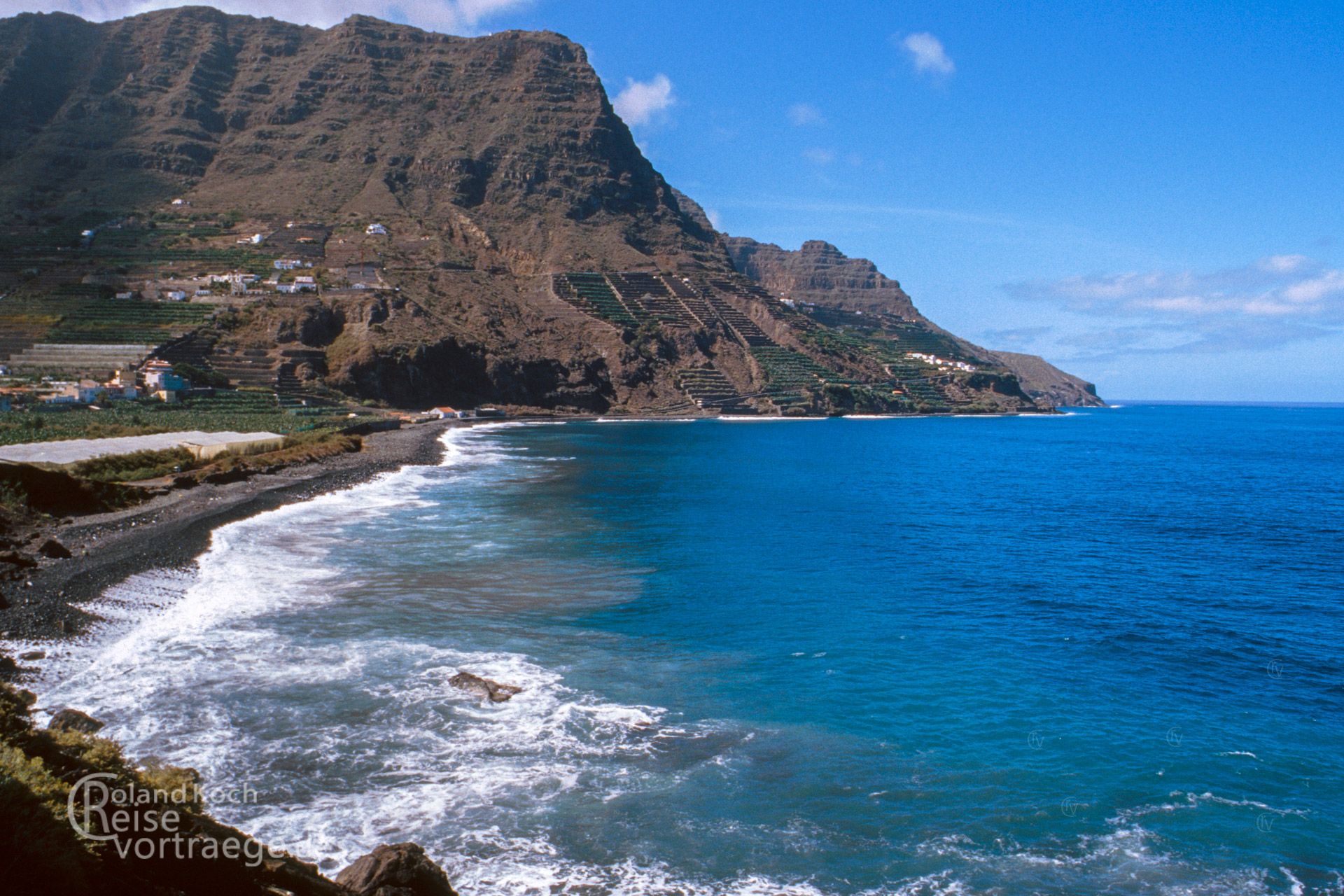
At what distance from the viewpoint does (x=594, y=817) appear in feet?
44.5

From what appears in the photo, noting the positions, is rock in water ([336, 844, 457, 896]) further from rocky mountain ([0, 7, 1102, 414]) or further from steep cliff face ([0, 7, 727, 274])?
steep cliff face ([0, 7, 727, 274])

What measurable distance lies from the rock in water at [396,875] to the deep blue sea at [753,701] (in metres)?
1.63

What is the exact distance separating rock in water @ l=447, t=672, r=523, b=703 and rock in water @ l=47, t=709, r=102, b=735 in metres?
6.47

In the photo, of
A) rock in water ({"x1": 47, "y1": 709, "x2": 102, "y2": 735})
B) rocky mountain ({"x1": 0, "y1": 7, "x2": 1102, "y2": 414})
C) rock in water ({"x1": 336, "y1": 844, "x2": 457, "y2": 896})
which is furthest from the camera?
rocky mountain ({"x1": 0, "y1": 7, "x2": 1102, "y2": 414})

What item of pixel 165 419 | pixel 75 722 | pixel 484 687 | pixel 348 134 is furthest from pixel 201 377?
pixel 348 134

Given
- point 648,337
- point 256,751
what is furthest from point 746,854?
point 648,337

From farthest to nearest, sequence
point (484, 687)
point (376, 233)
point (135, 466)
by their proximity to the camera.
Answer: point (376, 233) < point (135, 466) < point (484, 687)

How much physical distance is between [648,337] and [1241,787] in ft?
436

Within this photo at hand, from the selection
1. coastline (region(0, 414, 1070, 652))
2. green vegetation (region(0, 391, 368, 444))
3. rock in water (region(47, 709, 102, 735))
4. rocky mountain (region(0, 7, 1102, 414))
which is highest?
rocky mountain (region(0, 7, 1102, 414))

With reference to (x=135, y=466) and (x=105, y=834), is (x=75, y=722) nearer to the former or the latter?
(x=105, y=834)

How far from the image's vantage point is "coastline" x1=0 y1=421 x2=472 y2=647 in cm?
2145

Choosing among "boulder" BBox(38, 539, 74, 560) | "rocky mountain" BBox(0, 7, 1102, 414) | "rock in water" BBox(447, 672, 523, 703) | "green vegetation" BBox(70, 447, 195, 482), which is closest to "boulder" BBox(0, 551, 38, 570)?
"boulder" BBox(38, 539, 74, 560)

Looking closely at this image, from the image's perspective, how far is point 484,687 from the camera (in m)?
18.5

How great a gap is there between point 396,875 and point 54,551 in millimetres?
23636
